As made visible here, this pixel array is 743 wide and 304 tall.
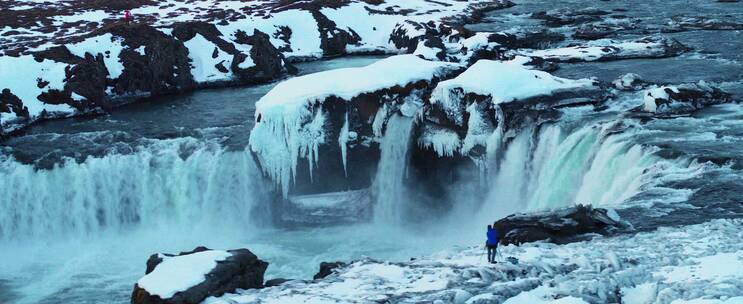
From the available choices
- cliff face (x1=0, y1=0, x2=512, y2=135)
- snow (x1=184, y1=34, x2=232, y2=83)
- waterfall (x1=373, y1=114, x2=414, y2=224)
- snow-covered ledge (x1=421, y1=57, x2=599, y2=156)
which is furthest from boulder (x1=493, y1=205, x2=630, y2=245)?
snow (x1=184, y1=34, x2=232, y2=83)

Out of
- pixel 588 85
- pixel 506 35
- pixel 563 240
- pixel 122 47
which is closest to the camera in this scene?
pixel 563 240

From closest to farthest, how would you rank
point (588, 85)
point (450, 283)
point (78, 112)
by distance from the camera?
point (450, 283) → point (588, 85) → point (78, 112)

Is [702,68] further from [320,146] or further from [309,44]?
[309,44]

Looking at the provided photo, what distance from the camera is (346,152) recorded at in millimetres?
30344

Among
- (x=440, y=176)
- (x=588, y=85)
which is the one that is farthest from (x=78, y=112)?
(x=588, y=85)

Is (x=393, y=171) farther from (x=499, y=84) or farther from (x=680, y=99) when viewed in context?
(x=680, y=99)

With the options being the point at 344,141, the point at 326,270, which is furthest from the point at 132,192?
the point at 326,270

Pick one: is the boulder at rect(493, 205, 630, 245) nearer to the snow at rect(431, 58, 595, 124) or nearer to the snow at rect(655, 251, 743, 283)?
the snow at rect(655, 251, 743, 283)

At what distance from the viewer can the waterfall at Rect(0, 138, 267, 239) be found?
100 feet

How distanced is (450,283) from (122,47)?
35.6m

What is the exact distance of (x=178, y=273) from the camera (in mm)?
17875

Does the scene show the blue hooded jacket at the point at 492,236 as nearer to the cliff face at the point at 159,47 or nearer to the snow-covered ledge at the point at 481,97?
the snow-covered ledge at the point at 481,97

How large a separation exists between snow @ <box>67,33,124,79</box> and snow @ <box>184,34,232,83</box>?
442 cm

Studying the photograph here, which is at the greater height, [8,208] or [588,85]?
[588,85]
